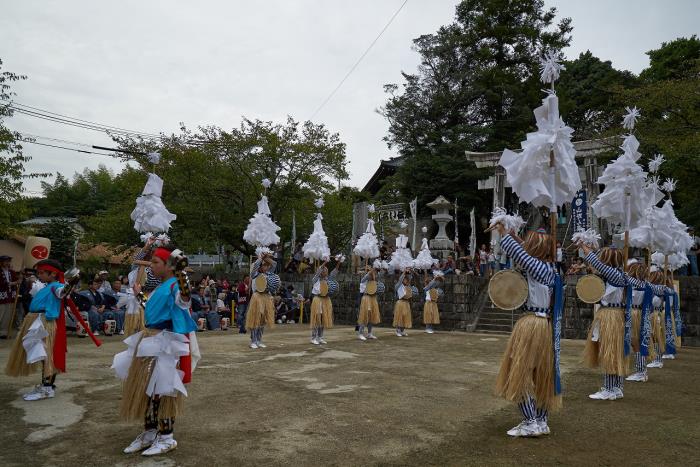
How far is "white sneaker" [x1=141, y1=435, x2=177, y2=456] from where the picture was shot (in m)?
4.53

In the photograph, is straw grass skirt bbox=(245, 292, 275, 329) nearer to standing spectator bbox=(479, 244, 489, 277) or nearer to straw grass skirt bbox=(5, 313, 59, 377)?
straw grass skirt bbox=(5, 313, 59, 377)

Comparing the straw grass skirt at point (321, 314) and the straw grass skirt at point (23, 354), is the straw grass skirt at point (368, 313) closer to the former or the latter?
the straw grass skirt at point (321, 314)

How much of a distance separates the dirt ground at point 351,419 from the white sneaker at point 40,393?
15cm

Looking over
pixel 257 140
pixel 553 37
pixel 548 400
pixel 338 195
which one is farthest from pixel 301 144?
pixel 548 400

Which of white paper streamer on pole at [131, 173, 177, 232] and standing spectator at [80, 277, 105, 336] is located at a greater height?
white paper streamer on pole at [131, 173, 177, 232]

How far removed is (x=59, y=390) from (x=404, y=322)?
1014 centimetres

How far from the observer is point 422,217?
3052 centimetres

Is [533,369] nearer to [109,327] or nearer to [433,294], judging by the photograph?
[433,294]

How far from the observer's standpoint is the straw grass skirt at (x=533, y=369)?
202 inches

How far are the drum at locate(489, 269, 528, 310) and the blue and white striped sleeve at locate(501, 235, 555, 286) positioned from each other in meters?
0.14

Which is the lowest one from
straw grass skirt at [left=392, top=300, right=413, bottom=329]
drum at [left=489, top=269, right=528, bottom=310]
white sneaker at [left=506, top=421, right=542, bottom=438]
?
white sneaker at [left=506, top=421, right=542, bottom=438]

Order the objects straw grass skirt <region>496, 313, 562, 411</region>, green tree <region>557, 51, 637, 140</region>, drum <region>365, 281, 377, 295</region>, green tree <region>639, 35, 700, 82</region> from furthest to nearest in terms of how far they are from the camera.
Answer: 1. green tree <region>557, 51, 637, 140</region>
2. green tree <region>639, 35, 700, 82</region>
3. drum <region>365, 281, 377, 295</region>
4. straw grass skirt <region>496, 313, 562, 411</region>

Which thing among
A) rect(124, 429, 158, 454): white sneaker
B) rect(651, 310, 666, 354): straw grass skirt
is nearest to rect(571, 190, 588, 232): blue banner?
rect(651, 310, 666, 354): straw grass skirt

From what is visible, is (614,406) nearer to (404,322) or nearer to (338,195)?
(404,322)
